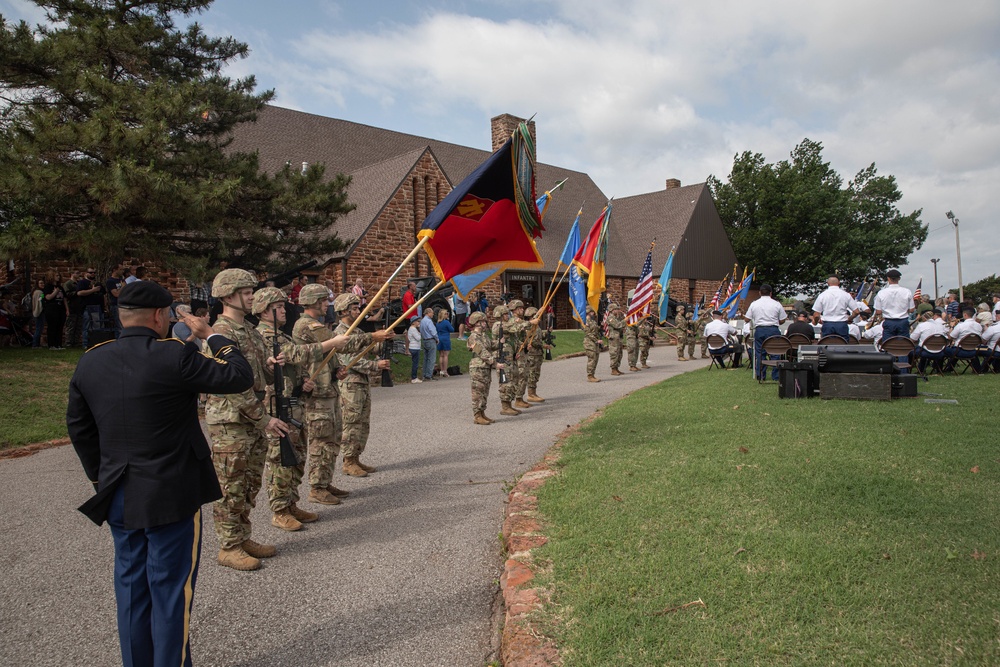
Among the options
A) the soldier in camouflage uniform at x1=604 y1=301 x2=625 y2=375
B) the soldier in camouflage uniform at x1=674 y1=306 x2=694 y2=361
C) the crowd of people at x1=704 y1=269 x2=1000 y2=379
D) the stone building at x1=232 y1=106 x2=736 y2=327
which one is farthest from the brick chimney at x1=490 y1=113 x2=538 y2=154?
the crowd of people at x1=704 y1=269 x2=1000 y2=379

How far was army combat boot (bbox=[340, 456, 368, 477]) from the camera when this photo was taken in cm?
736

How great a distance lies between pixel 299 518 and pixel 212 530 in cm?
71

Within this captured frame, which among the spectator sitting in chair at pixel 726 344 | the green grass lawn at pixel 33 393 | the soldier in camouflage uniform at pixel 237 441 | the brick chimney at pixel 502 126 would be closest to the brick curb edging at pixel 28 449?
the green grass lawn at pixel 33 393

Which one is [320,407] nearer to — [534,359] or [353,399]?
[353,399]

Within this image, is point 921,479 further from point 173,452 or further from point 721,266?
point 721,266

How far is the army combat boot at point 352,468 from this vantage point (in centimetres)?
736

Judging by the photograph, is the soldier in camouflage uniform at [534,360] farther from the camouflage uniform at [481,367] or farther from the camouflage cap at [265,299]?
the camouflage cap at [265,299]

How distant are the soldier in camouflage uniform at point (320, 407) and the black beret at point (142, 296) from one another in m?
2.78

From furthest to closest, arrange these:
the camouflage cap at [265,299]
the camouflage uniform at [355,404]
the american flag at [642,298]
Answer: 1. the american flag at [642,298]
2. the camouflage uniform at [355,404]
3. the camouflage cap at [265,299]

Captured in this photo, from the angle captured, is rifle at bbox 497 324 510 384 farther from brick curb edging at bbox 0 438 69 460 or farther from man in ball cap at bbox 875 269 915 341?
man in ball cap at bbox 875 269 915 341

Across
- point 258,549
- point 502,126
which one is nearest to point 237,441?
point 258,549

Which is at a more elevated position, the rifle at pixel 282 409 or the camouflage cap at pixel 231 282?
the camouflage cap at pixel 231 282

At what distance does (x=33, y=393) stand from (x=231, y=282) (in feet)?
29.3

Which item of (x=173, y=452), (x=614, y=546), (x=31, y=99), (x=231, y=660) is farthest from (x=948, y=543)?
(x=31, y=99)
